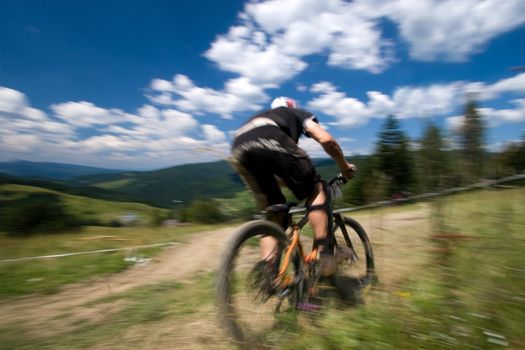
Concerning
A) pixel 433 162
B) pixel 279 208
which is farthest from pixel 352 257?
pixel 433 162

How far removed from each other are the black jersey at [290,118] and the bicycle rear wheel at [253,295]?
0.77 metres

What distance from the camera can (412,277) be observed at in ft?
10.0

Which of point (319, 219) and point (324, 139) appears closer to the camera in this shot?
point (324, 139)

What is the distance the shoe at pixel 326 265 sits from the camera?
112 inches

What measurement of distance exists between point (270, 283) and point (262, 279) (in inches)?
2.8

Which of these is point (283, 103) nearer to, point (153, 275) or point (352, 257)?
point (352, 257)

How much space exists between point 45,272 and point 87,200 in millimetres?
84730

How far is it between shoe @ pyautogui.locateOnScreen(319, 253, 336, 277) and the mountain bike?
0.05 m

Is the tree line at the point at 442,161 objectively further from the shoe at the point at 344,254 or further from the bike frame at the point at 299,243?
the shoe at the point at 344,254

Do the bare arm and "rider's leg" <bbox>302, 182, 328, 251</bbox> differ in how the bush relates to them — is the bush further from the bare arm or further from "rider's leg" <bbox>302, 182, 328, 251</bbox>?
the bare arm

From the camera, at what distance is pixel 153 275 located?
4945mm

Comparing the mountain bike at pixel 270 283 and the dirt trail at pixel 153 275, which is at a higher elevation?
the mountain bike at pixel 270 283

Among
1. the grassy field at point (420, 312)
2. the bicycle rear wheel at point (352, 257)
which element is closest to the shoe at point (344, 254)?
the bicycle rear wheel at point (352, 257)

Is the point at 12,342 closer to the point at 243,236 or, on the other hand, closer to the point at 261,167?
the point at 243,236
